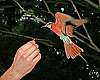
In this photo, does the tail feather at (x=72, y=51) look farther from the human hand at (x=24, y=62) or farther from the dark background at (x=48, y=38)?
the dark background at (x=48, y=38)

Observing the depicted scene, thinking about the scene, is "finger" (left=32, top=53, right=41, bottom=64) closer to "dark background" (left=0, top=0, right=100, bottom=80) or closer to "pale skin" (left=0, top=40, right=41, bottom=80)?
"pale skin" (left=0, top=40, right=41, bottom=80)

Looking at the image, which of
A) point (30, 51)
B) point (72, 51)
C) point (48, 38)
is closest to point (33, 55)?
point (30, 51)

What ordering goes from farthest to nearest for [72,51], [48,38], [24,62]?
[48,38]
[72,51]
[24,62]

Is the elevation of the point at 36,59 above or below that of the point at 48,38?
above

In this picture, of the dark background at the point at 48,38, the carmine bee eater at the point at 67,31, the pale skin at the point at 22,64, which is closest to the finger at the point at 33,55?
the pale skin at the point at 22,64

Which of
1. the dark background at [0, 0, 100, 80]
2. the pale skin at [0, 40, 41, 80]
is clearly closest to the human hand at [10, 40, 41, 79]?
the pale skin at [0, 40, 41, 80]

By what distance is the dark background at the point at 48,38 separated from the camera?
54.6 inches

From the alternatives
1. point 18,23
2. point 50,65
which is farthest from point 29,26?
point 50,65

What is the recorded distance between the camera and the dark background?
1.39 metres

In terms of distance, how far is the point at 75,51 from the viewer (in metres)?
0.43

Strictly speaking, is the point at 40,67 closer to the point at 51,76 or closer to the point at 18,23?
the point at 51,76

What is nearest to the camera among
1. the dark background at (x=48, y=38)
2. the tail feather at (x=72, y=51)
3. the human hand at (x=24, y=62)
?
the human hand at (x=24, y=62)

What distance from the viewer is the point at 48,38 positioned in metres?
1.41

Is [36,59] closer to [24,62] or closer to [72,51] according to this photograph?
[24,62]
